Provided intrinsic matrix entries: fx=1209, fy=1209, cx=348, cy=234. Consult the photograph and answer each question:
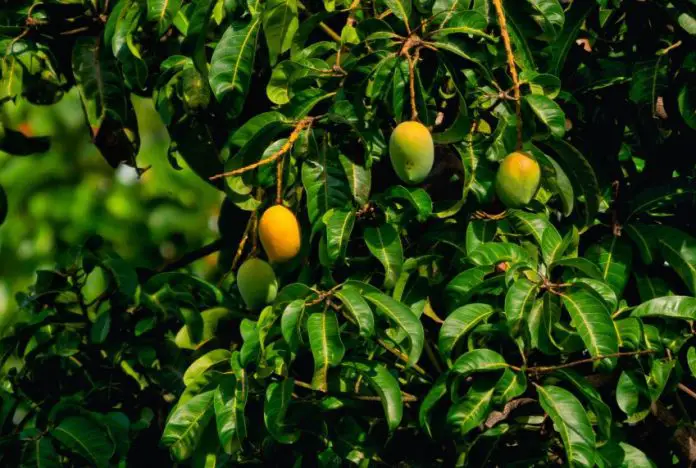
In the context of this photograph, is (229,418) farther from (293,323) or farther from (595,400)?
(595,400)

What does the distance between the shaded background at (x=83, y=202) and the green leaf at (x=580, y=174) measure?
1.73 meters

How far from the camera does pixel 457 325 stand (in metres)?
1.48

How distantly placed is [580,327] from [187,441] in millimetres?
512

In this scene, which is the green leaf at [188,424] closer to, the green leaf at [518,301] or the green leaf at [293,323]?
the green leaf at [293,323]

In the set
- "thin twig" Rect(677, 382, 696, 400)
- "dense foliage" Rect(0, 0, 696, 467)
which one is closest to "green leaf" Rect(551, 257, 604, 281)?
"dense foliage" Rect(0, 0, 696, 467)

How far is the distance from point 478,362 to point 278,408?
0.25m

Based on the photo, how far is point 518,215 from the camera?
63.4 inches

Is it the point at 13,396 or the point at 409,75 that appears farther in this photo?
the point at 13,396

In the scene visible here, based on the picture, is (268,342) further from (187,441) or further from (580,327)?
(580,327)

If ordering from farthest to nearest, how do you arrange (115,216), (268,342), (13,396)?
(115,216) < (13,396) < (268,342)

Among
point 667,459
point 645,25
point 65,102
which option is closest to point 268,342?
point 667,459

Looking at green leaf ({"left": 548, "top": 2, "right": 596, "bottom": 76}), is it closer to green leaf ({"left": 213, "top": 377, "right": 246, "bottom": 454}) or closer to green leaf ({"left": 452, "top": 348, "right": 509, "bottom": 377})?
green leaf ({"left": 452, "top": 348, "right": 509, "bottom": 377})

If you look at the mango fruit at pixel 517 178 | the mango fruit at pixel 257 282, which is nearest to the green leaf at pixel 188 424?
the mango fruit at pixel 257 282

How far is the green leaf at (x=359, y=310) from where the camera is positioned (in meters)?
1.42
